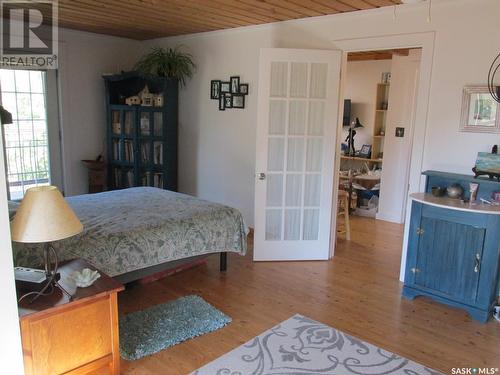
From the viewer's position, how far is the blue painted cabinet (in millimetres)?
2951

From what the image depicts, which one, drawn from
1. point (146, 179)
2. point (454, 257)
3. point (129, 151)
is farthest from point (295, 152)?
point (129, 151)

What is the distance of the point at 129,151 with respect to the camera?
18.0 feet

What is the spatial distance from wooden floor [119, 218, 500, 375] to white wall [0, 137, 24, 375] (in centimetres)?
73

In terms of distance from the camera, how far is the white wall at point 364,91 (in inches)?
262

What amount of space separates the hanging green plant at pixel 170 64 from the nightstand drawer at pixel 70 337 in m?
3.72

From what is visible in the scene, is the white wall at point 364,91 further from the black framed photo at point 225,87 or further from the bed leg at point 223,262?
the bed leg at point 223,262

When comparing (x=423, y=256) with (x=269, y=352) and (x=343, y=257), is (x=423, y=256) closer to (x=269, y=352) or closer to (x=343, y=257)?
(x=343, y=257)

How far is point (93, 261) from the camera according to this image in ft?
9.06

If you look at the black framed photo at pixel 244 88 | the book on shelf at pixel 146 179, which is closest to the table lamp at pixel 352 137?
the black framed photo at pixel 244 88

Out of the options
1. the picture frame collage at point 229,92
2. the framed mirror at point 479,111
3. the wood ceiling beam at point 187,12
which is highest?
the wood ceiling beam at point 187,12

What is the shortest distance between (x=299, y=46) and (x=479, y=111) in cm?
185

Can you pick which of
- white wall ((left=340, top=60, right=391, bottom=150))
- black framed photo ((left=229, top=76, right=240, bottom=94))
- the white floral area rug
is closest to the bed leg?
the white floral area rug

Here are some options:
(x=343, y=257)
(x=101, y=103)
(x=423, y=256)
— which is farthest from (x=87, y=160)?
(x=423, y=256)

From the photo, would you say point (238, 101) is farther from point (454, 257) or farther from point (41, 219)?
point (41, 219)
